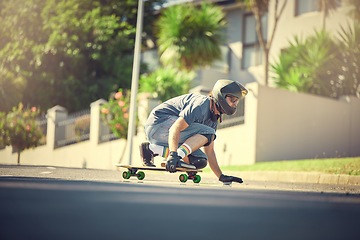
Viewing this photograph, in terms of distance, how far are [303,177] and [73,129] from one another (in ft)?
36.1

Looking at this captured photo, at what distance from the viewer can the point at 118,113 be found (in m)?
16.7

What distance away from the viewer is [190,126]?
5844 millimetres

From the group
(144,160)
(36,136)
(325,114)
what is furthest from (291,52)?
(144,160)

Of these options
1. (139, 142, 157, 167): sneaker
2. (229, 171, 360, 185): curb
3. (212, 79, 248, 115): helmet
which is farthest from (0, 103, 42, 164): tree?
(212, 79, 248, 115): helmet

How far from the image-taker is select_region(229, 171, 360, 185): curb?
9232 millimetres

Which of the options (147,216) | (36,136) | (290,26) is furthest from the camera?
(290,26)

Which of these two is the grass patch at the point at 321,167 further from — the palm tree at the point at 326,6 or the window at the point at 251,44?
the window at the point at 251,44

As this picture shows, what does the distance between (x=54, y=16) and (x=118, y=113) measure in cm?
840

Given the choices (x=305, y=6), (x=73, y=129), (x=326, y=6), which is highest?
(x=305, y=6)

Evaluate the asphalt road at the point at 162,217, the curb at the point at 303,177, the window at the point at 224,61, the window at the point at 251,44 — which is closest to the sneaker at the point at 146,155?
the asphalt road at the point at 162,217

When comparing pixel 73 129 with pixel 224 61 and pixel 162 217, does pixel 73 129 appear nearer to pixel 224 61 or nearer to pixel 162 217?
pixel 224 61

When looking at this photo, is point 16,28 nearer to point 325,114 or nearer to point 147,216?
point 325,114

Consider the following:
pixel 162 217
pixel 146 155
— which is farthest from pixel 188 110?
pixel 162 217

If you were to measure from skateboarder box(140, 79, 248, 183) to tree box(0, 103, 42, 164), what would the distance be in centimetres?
1229
